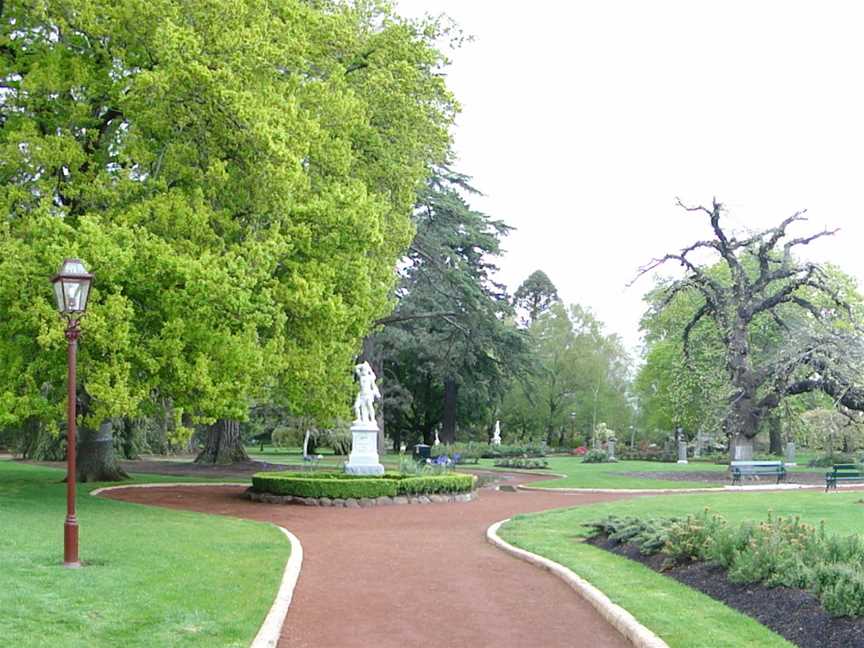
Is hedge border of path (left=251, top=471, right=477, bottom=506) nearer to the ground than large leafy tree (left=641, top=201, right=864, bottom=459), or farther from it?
nearer to the ground

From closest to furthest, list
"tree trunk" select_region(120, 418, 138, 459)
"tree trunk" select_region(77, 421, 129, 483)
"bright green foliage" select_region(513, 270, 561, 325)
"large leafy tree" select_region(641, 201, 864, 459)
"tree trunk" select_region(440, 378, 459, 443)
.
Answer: "tree trunk" select_region(77, 421, 129, 483) < "large leafy tree" select_region(641, 201, 864, 459) < "tree trunk" select_region(120, 418, 138, 459) < "tree trunk" select_region(440, 378, 459, 443) < "bright green foliage" select_region(513, 270, 561, 325)

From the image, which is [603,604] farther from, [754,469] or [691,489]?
[754,469]

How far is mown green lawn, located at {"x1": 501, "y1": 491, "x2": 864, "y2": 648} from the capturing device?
8367mm

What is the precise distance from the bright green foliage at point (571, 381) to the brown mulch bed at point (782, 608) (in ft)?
182

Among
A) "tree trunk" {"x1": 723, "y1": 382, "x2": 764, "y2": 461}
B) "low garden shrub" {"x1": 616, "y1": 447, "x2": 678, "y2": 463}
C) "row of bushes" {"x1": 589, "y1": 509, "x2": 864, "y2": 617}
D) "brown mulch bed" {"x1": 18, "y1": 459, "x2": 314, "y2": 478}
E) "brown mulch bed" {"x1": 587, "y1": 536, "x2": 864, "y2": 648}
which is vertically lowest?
"low garden shrub" {"x1": 616, "y1": 447, "x2": 678, "y2": 463}

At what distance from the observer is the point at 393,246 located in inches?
1114

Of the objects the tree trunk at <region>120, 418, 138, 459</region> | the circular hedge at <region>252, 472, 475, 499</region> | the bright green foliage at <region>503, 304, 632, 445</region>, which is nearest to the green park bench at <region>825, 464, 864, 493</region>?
the circular hedge at <region>252, 472, 475, 499</region>

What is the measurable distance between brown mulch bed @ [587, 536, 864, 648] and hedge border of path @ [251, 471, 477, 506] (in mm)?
12215

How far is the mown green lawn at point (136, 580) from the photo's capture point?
796 cm

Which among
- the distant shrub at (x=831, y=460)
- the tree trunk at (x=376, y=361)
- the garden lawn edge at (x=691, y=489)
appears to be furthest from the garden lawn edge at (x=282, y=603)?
the distant shrub at (x=831, y=460)

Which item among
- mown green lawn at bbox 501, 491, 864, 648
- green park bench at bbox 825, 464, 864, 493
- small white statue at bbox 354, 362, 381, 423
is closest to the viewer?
mown green lawn at bbox 501, 491, 864, 648

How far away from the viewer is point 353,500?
2302cm

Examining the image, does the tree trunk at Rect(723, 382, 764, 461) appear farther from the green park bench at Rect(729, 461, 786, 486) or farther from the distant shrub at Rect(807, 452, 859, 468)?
the distant shrub at Rect(807, 452, 859, 468)

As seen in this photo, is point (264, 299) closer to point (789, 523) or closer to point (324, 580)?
point (324, 580)
